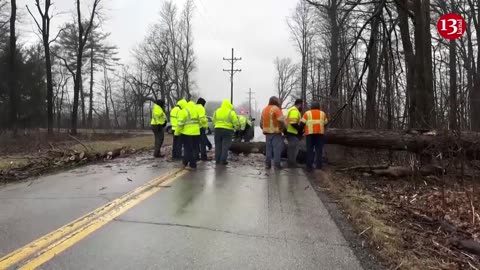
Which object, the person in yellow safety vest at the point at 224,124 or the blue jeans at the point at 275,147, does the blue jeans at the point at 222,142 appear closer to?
the person in yellow safety vest at the point at 224,124

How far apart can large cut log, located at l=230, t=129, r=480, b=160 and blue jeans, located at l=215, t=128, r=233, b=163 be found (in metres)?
2.86

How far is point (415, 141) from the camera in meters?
10.7

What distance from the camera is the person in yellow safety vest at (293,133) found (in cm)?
1264

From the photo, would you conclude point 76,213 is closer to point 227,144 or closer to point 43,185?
point 43,185

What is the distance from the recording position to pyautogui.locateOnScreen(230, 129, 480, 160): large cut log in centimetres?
845

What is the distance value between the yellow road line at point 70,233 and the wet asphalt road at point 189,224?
124 millimetres

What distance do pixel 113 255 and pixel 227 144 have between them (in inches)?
339

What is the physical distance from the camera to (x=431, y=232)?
6.20m

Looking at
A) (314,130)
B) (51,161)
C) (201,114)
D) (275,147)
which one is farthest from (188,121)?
(51,161)

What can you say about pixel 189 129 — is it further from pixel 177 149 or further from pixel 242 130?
pixel 242 130

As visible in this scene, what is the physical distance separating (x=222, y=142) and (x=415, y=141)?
209 inches

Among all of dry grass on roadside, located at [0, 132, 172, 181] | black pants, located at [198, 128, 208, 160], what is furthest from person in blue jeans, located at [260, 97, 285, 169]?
dry grass on roadside, located at [0, 132, 172, 181]

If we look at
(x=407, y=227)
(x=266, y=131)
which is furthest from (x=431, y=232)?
(x=266, y=131)

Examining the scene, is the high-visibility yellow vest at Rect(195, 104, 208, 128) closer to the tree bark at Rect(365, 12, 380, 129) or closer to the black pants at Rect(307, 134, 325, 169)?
the black pants at Rect(307, 134, 325, 169)
